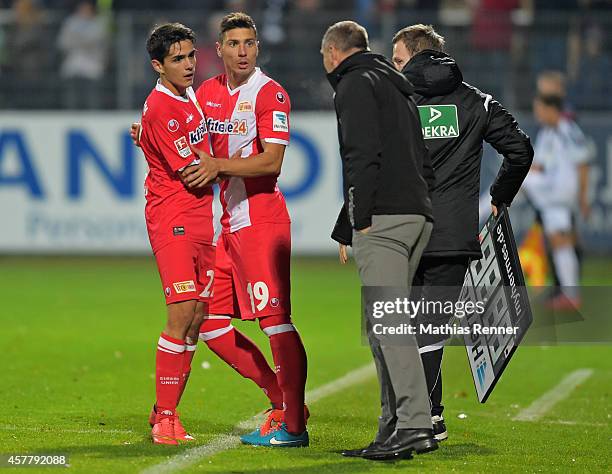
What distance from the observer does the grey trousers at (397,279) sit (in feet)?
21.1

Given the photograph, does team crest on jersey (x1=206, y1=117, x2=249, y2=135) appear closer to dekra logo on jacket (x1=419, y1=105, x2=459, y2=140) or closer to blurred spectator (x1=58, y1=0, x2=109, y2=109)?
dekra logo on jacket (x1=419, y1=105, x2=459, y2=140)

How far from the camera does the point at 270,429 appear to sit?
7.14 metres

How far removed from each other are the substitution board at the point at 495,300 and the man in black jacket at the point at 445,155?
0.65 feet

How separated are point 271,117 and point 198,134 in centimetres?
42

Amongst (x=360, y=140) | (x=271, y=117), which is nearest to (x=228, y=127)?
(x=271, y=117)

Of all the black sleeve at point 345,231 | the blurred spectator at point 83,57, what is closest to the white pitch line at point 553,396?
the black sleeve at point 345,231

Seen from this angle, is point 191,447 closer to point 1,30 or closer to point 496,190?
point 496,190

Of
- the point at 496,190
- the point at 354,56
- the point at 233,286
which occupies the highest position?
the point at 354,56

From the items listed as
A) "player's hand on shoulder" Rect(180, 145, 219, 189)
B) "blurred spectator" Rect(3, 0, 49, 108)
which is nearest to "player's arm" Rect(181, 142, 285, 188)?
"player's hand on shoulder" Rect(180, 145, 219, 189)

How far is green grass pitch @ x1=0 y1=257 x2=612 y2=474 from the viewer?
6.72 meters

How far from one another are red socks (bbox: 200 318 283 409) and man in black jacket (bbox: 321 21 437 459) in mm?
1145

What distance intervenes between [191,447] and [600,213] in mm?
11735

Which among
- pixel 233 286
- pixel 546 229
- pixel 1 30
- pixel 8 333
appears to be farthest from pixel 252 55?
pixel 1 30

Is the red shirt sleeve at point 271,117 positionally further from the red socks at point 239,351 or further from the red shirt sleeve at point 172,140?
the red socks at point 239,351
